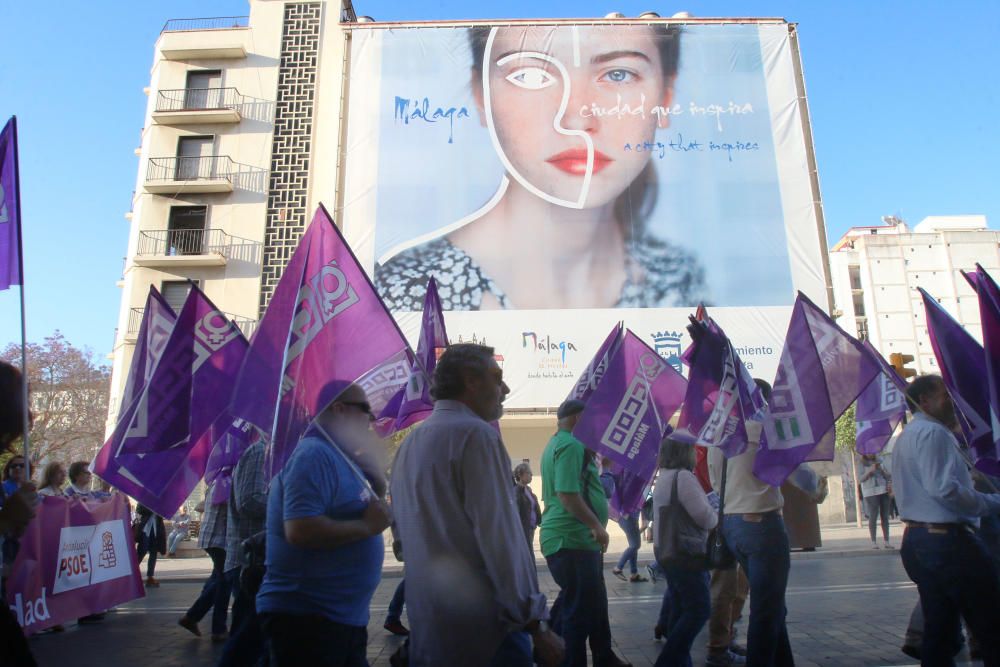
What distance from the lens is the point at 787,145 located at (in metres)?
26.1

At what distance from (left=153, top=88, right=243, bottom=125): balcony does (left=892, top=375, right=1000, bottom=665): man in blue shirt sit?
2827 cm

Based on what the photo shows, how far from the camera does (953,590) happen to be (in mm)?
3648

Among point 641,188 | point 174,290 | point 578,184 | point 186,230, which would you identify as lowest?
point 174,290

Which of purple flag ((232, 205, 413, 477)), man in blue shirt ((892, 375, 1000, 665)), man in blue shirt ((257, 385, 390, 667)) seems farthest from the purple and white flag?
man in blue shirt ((892, 375, 1000, 665))

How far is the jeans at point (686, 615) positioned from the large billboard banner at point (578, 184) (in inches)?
752

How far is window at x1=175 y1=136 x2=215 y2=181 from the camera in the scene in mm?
28062

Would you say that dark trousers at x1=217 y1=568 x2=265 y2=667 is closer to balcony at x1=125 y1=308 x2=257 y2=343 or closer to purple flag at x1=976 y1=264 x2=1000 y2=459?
purple flag at x1=976 y1=264 x2=1000 y2=459

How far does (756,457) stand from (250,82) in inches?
1136

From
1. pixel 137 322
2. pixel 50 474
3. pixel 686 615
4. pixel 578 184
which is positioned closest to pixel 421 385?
pixel 686 615

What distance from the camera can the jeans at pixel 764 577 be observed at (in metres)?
3.99

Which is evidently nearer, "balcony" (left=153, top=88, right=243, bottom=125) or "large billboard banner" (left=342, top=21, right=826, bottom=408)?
"large billboard banner" (left=342, top=21, right=826, bottom=408)

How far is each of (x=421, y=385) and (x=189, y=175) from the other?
25.9 m

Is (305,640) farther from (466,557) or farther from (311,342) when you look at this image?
(311,342)

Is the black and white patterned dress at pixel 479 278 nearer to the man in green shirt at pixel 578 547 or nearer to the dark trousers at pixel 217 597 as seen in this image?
the dark trousers at pixel 217 597
